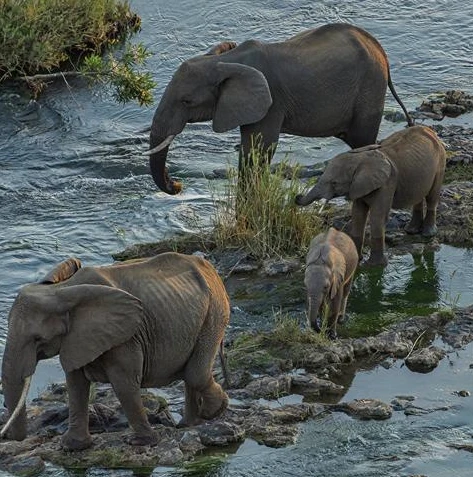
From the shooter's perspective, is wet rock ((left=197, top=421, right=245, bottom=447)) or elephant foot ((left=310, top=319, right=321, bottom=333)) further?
elephant foot ((left=310, top=319, right=321, bottom=333))

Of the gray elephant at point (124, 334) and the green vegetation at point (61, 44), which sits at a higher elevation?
the gray elephant at point (124, 334)

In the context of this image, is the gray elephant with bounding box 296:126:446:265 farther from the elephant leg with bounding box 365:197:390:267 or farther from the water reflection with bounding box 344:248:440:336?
the water reflection with bounding box 344:248:440:336

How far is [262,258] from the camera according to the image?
532 inches

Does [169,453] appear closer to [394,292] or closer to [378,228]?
[394,292]

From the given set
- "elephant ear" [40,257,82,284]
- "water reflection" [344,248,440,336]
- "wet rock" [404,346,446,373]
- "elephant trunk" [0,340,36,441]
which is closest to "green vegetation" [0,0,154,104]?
"water reflection" [344,248,440,336]

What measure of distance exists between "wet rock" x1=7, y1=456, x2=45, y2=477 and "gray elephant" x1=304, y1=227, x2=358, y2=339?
96.3 inches

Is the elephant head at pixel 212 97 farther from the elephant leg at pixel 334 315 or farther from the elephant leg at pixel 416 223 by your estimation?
the elephant leg at pixel 334 315

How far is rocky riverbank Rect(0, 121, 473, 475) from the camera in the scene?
1013 centimetres

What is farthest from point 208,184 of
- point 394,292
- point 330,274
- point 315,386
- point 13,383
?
point 13,383

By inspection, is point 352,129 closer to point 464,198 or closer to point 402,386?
point 464,198

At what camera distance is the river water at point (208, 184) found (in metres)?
10.3

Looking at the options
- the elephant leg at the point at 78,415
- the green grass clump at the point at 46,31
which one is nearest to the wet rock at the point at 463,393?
the elephant leg at the point at 78,415

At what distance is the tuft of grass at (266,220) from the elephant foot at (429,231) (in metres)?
0.99

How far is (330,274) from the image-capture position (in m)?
11.5
